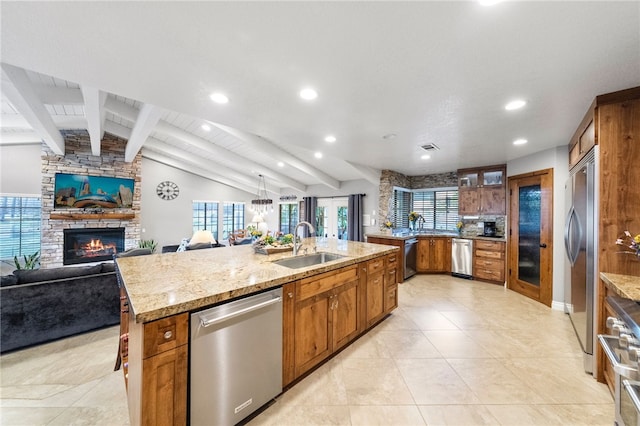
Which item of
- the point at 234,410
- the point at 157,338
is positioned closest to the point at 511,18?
the point at 157,338

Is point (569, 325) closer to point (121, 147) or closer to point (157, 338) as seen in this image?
point (157, 338)

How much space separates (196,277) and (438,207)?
5.87 metres

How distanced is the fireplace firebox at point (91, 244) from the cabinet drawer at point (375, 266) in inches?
264

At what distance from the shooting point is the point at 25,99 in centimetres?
275

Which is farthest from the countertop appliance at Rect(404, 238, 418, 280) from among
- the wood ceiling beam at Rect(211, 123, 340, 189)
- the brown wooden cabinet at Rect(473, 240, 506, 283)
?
the wood ceiling beam at Rect(211, 123, 340, 189)

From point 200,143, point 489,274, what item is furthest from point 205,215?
point 489,274

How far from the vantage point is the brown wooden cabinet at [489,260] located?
4.53m

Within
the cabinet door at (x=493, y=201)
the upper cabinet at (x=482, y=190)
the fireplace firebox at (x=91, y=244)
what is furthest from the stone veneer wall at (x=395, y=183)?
the fireplace firebox at (x=91, y=244)

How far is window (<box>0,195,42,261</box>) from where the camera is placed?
4.87 meters

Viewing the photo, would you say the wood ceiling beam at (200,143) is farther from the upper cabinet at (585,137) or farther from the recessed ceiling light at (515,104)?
the upper cabinet at (585,137)

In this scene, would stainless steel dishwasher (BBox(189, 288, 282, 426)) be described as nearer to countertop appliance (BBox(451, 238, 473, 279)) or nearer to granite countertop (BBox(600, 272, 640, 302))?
granite countertop (BBox(600, 272, 640, 302))

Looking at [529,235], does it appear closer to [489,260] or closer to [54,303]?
[489,260]

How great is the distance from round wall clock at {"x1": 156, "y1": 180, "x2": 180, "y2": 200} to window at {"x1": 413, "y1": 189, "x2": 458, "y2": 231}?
24.0 ft

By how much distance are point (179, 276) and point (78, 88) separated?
365 cm
